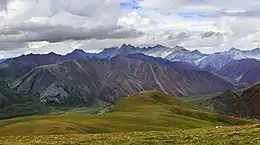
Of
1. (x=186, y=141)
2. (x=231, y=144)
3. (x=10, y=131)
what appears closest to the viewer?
(x=231, y=144)

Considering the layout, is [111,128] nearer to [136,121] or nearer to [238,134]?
[136,121]

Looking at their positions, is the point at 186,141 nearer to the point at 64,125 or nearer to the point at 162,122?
the point at 64,125

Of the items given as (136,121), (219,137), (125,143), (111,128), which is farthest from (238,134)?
(136,121)

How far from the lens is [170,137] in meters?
46.3

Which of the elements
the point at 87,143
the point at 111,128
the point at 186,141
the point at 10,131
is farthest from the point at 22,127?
the point at 186,141

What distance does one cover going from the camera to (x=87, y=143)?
143ft

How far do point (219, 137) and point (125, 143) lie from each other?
10.3m

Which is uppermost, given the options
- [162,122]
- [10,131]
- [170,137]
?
[170,137]

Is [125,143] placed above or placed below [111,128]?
above

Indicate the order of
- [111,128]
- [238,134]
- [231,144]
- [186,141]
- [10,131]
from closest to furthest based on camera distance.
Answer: [231,144] < [186,141] < [238,134] < [10,131] < [111,128]

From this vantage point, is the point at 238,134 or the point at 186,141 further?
the point at 238,134

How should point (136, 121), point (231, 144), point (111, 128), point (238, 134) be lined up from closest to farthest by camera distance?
point (231, 144)
point (238, 134)
point (111, 128)
point (136, 121)

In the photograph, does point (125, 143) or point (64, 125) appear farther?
point (64, 125)

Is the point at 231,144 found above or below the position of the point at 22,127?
above
